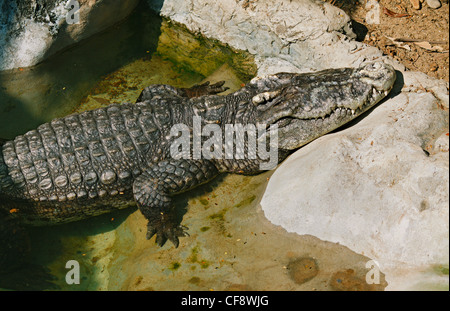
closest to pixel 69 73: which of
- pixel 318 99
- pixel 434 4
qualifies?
pixel 318 99

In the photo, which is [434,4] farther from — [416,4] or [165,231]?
[165,231]

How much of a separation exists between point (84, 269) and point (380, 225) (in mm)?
2664

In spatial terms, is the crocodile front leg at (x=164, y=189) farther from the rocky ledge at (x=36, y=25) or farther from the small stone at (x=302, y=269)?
the rocky ledge at (x=36, y=25)

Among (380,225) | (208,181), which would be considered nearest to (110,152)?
(208,181)

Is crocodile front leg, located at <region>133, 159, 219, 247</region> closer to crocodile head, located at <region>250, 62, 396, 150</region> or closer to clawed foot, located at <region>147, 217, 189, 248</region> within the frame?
clawed foot, located at <region>147, 217, 189, 248</region>

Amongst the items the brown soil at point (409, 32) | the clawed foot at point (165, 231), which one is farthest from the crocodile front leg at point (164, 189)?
the brown soil at point (409, 32)

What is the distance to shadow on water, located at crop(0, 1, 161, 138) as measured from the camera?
15.9 ft

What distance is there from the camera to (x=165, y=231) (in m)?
3.99

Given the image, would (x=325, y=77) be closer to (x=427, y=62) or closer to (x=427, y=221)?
(x=427, y=62)

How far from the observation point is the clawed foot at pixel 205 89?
4938 mm

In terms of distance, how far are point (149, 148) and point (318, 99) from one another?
1644mm

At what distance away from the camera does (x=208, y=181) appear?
14.2 ft

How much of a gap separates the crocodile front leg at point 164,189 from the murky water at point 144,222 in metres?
0.13

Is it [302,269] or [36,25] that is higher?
[36,25]
